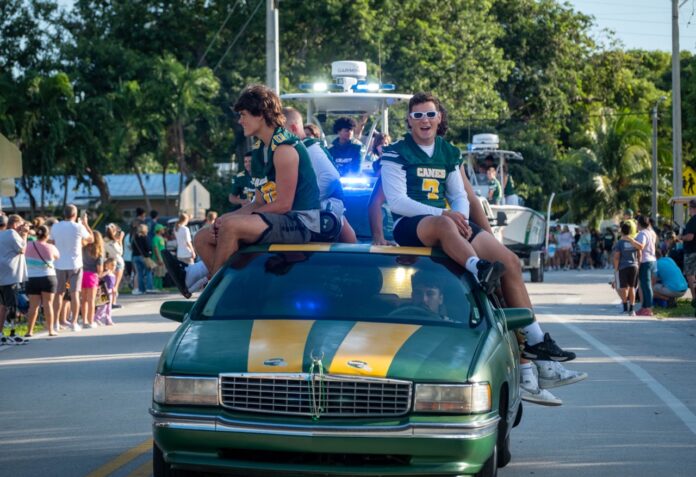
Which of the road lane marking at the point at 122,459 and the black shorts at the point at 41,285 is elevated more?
the black shorts at the point at 41,285

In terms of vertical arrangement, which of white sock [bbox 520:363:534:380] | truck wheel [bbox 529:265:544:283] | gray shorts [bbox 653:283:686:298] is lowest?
truck wheel [bbox 529:265:544:283]

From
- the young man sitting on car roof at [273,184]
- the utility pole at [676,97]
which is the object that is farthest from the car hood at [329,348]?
the utility pole at [676,97]

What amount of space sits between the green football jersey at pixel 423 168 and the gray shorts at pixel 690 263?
1521 cm

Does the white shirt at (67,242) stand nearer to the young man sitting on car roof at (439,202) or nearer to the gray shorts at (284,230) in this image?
the young man sitting on car roof at (439,202)

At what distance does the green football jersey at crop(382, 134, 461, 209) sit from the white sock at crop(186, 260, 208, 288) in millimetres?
1442

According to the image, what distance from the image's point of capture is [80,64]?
50.8 metres

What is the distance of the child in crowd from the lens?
22.5 meters

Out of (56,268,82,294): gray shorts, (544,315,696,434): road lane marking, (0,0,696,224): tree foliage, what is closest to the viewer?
(544,315,696,434): road lane marking

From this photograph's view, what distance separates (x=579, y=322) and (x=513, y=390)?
45.8ft

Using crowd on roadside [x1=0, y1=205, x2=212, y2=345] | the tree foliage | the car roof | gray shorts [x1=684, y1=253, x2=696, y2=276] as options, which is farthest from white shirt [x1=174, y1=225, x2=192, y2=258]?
the car roof

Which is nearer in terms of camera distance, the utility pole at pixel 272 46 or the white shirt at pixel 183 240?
the utility pole at pixel 272 46

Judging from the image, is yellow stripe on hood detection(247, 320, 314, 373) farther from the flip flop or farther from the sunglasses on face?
the sunglasses on face

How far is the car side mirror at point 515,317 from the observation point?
316 inches

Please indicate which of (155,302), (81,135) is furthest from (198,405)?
(81,135)
